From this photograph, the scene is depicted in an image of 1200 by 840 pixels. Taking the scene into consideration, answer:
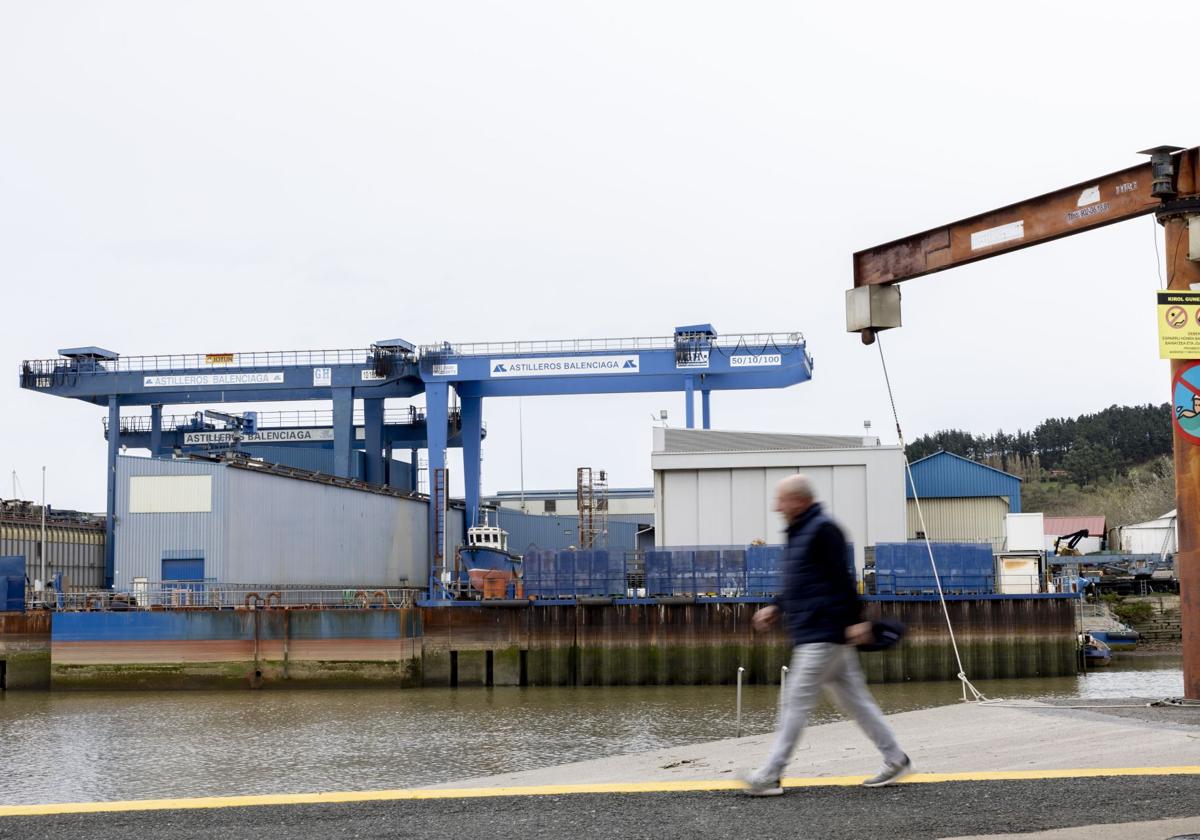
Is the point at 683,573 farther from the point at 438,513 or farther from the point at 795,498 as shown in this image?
the point at 795,498

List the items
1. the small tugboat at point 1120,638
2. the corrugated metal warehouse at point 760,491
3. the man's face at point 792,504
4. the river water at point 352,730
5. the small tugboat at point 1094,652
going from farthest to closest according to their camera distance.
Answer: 1. the small tugboat at point 1120,638
2. the corrugated metal warehouse at point 760,491
3. the small tugboat at point 1094,652
4. the river water at point 352,730
5. the man's face at point 792,504

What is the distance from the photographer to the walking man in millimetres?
6539

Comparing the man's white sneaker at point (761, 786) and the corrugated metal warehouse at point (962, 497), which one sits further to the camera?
the corrugated metal warehouse at point (962, 497)

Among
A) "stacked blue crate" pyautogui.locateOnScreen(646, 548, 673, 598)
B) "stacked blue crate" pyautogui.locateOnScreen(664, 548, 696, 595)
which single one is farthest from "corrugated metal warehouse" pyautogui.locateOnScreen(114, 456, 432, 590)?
"stacked blue crate" pyautogui.locateOnScreen(664, 548, 696, 595)

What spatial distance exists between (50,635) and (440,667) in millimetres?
11531

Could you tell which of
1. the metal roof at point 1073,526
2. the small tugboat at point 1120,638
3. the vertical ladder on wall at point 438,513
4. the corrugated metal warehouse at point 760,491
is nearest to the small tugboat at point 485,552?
the vertical ladder on wall at point 438,513

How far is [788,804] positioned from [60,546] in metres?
46.2

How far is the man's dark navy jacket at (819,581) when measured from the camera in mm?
6520

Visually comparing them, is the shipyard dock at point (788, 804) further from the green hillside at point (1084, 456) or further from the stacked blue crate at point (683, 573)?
the green hillside at point (1084, 456)

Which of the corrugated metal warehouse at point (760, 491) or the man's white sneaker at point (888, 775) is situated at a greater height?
the corrugated metal warehouse at point (760, 491)

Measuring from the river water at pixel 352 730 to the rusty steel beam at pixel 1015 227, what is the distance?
284 inches

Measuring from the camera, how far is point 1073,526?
2950 inches

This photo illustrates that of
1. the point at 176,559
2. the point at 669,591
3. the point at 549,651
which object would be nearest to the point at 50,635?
the point at 176,559

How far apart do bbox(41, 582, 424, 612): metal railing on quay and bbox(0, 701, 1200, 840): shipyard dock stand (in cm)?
3094
